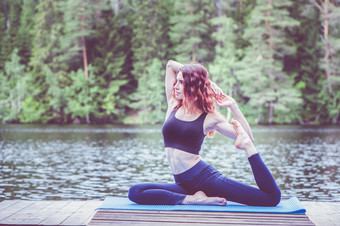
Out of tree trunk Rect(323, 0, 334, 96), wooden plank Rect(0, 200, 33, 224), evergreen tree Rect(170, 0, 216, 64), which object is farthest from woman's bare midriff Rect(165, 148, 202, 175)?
evergreen tree Rect(170, 0, 216, 64)

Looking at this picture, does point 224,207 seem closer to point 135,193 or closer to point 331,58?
point 135,193

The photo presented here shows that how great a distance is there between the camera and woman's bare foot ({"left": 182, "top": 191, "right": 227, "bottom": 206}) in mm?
4125

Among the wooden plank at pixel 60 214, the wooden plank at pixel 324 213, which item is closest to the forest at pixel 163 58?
the wooden plank at pixel 324 213

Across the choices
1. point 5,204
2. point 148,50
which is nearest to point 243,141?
point 5,204

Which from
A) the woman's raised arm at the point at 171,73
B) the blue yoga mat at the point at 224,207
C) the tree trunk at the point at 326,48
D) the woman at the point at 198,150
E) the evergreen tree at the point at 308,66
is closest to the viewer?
the blue yoga mat at the point at 224,207

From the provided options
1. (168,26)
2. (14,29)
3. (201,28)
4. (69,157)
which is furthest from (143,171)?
(14,29)

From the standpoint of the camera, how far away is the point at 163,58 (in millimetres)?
45250

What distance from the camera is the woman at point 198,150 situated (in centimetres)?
401

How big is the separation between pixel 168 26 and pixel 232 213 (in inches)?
1685

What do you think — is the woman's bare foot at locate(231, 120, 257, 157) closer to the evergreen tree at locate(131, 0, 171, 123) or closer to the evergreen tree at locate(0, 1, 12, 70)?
the evergreen tree at locate(131, 0, 171, 123)

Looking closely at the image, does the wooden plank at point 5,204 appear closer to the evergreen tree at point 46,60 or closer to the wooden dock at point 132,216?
the wooden dock at point 132,216

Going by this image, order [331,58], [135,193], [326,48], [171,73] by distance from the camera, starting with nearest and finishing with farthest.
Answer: [135,193], [171,73], [326,48], [331,58]

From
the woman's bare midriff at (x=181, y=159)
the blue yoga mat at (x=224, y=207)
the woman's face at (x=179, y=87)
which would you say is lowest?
the blue yoga mat at (x=224, y=207)

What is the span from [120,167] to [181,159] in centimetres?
1009
